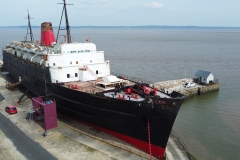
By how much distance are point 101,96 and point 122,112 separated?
1.92 m

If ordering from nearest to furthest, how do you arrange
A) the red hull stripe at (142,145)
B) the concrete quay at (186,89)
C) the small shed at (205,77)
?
the red hull stripe at (142,145) → the concrete quay at (186,89) → the small shed at (205,77)

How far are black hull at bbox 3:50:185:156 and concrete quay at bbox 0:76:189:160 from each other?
2.71 feet

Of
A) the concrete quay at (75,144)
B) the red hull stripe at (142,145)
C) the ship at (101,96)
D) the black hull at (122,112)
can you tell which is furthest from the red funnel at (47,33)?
the red hull stripe at (142,145)

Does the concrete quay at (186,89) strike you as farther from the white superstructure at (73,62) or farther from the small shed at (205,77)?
the white superstructure at (73,62)

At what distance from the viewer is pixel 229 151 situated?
1820cm

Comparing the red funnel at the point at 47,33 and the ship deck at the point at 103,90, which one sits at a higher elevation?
the red funnel at the point at 47,33

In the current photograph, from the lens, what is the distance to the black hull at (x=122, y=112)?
14.7 meters

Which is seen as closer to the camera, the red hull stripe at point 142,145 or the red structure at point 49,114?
the red hull stripe at point 142,145

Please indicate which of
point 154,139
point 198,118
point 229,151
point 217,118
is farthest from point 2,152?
point 217,118

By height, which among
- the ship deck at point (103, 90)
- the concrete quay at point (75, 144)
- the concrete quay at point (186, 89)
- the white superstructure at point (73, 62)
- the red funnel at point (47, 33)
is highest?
the red funnel at point (47, 33)

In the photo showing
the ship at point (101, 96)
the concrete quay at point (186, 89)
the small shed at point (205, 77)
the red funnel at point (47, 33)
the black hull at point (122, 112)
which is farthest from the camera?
the small shed at point (205, 77)

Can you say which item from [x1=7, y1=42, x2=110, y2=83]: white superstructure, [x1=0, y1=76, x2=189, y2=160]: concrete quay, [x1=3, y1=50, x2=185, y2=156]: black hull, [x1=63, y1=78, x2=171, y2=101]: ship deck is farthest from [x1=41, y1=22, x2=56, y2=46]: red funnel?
[x1=0, y1=76, x2=189, y2=160]: concrete quay

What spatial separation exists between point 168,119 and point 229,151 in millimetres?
7270

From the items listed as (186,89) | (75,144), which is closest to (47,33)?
(75,144)
